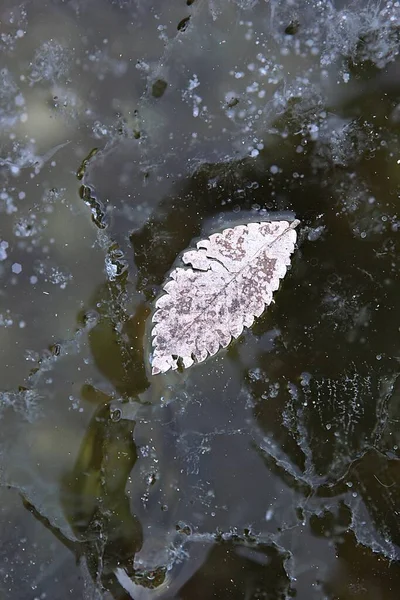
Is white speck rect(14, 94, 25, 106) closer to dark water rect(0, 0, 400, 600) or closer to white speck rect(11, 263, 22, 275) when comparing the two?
dark water rect(0, 0, 400, 600)

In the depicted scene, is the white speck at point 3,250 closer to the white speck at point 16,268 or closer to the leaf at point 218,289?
the white speck at point 16,268

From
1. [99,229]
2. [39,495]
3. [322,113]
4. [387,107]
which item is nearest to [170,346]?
[99,229]

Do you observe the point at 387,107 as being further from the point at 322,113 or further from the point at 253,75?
the point at 253,75

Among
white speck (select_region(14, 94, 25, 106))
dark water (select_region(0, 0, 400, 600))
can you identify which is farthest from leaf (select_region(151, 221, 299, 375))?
white speck (select_region(14, 94, 25, 106))

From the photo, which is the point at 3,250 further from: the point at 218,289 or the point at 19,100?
the point at 218,289

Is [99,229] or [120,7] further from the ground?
[120,7]

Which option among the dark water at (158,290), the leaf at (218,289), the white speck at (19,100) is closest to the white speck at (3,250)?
the dark water at (158,290)

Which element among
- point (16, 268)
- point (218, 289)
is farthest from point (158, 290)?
point (16, 268)
